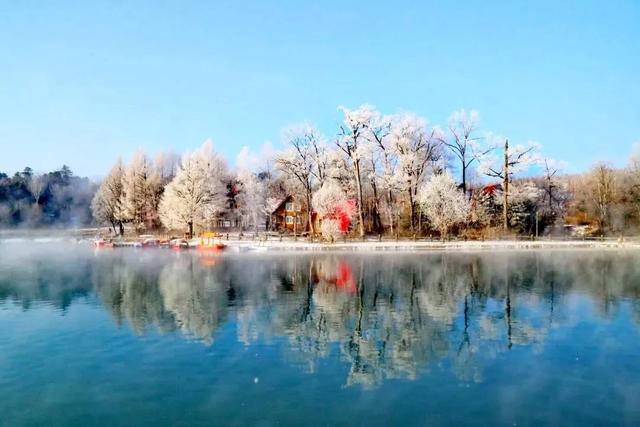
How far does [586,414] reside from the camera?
11.2m

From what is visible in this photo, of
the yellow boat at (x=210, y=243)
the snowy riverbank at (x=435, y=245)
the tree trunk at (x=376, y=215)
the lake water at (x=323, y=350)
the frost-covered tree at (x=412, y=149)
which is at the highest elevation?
the frost-covered tree at (x=412, y=149)

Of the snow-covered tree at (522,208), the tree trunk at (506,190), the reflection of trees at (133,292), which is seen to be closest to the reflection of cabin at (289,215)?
the snow-covered tree at (522,208)

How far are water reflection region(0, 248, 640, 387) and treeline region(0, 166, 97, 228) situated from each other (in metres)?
71.1

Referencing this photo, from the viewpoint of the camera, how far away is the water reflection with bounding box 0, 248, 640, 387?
53.3 ft

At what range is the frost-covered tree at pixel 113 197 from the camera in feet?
254

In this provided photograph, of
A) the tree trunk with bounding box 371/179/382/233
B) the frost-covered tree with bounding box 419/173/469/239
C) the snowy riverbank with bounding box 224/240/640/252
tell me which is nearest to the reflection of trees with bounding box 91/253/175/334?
the snowy riverbank with bounding box 224/240/640/252

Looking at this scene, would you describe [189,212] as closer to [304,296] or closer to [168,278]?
[168,278]

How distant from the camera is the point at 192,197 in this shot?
66.9m

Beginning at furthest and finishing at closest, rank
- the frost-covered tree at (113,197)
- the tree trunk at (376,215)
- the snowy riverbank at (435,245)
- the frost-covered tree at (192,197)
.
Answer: the frost-covered tree at (113,197) < the frost-covered tree at (192,197) < the tree trunk at (376,215) < the snowy riverbank at (435,245)

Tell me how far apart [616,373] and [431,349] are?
4876mm

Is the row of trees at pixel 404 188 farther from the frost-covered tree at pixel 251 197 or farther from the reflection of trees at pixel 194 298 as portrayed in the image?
the reflection of trees at pixel 194 298

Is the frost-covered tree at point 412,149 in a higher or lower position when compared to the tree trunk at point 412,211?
higher

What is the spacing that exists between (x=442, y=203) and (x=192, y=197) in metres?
30.9

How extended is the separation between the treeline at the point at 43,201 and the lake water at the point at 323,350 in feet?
277
